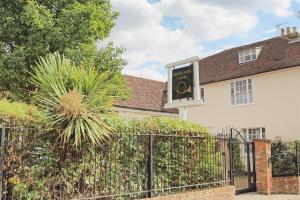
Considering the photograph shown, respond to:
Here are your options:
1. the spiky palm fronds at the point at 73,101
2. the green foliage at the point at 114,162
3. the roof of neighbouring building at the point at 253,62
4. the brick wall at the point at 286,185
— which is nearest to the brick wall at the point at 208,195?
the green foliage at the point at 114,162

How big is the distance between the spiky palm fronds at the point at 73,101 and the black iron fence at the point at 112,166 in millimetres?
437

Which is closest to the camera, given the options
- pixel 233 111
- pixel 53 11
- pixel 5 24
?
pixel 5 24

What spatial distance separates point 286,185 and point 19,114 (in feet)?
38.3

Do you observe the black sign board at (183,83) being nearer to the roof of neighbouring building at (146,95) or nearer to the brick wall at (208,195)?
the brick wall at (208,195)

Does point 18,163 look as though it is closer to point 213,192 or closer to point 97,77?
point 97,77

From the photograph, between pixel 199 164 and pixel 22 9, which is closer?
pixel 199 164

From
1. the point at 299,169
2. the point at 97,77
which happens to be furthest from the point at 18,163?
the point at 299,169

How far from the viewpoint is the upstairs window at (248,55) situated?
2568cm

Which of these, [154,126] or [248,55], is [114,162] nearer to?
[154,126]

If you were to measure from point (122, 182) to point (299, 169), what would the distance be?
9758 millimetres

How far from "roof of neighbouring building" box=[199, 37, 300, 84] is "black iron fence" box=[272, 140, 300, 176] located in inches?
284

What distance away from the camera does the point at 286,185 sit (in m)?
15.4

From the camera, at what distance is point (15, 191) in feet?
23.2

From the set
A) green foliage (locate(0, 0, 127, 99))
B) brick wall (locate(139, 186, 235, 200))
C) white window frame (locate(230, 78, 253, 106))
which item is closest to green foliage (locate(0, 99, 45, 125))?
brick wall (locate(139, 186, 235, 200))
